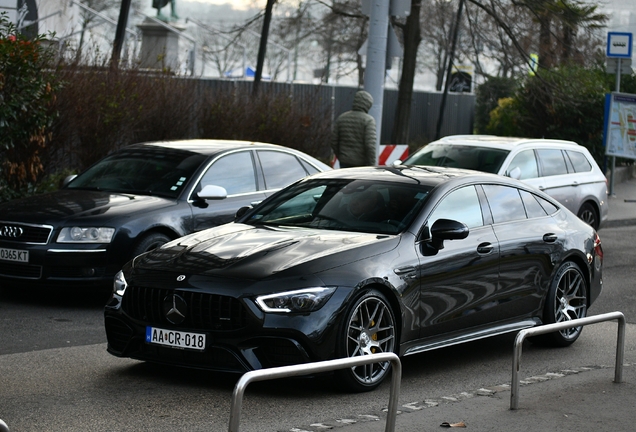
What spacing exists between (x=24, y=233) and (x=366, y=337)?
14.1ft

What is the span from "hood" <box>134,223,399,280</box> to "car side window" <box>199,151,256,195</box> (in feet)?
11.3

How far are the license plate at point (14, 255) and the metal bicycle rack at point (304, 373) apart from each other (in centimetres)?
529

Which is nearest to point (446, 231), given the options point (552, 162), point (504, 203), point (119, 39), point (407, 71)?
point (504, 203)

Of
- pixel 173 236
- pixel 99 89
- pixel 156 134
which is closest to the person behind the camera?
pixel 173 236

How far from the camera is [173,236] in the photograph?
10672 mm

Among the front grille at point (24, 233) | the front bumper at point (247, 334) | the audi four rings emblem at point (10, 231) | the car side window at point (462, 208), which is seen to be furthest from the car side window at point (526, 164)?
the front bumper at point (247, 334)

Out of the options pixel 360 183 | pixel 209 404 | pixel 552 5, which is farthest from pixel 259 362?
pixel 552 5

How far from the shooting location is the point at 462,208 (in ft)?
27.2

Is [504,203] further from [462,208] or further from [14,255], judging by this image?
[14,255]

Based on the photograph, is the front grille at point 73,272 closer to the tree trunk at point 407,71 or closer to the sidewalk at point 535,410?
the sidewalk at point 535,410

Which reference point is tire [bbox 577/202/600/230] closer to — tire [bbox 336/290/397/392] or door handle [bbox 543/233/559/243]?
door handle [bbox 543/233/559/243]

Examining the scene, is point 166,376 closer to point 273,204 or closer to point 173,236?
point 273,204

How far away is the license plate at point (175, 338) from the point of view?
682 cm

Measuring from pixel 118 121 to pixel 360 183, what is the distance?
28.7 ft
